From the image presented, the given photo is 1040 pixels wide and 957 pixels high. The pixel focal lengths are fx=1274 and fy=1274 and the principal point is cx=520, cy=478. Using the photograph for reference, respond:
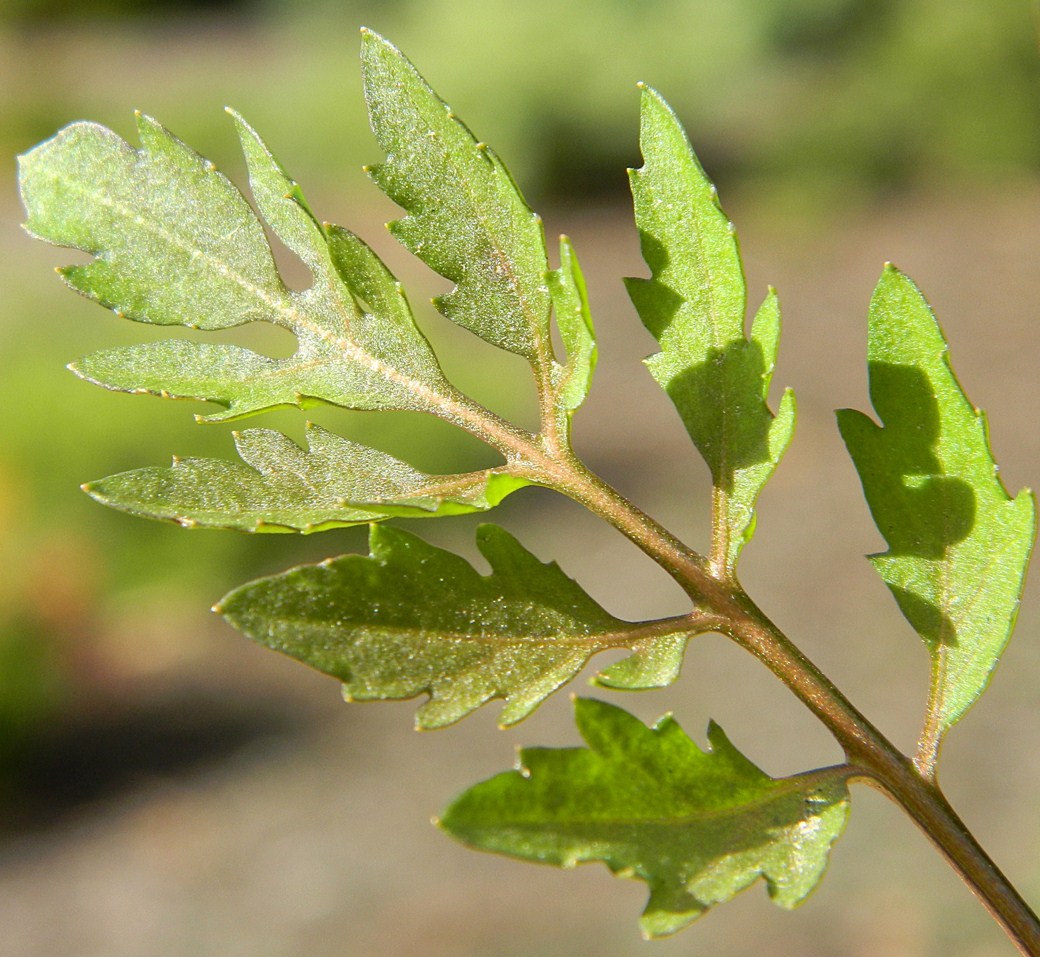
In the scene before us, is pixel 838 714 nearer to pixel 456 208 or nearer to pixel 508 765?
pixel 456 208

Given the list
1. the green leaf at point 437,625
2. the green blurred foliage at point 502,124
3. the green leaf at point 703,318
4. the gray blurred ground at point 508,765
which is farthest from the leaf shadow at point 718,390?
the green blurred foliage at point 502,124

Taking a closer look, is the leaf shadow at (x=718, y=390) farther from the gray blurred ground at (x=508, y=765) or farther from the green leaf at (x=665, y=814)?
the gray blurred ground at (x=508, y=765)

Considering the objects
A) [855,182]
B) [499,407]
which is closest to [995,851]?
[499,407]

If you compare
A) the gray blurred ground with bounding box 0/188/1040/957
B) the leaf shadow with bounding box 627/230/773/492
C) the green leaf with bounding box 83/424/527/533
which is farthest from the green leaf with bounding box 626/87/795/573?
the gray blurred ground with bounding box 0/188/1040/957

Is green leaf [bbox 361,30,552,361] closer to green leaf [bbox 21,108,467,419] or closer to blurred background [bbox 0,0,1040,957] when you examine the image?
green leaf [bbox 21,108,467,419]

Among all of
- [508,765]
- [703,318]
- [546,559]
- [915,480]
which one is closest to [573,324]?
[703,318]

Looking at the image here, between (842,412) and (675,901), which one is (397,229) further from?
(675,901)
